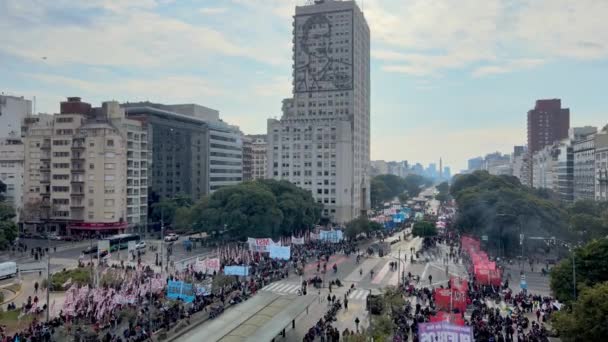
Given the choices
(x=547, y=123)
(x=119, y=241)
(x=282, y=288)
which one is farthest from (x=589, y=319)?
(x=547, y=123)

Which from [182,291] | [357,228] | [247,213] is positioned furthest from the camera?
[357,228]

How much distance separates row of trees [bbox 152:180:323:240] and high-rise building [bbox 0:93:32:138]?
159 ft

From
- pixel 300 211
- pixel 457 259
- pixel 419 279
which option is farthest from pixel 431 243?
pixel 419 279

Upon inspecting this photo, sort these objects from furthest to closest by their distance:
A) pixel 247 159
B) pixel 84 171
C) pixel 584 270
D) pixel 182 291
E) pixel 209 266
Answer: pixel 247 159
pixel 84 171
pixel 209 266
pixel 182 291
pixel 584 270

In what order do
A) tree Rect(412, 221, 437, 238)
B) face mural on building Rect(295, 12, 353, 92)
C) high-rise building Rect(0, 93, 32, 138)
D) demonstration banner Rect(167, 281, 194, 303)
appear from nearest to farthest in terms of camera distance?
demonstration banner Rect(167, 281, 194, 303), tree Rect(412, 221, 437, 238), high-rise building Rect(0, 93, 32, 138), face mural on building Rect(295, 12, 353, 92)

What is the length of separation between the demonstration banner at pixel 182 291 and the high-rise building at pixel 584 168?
87.7 meters

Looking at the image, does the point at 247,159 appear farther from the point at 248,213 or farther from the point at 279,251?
the point at 279,251

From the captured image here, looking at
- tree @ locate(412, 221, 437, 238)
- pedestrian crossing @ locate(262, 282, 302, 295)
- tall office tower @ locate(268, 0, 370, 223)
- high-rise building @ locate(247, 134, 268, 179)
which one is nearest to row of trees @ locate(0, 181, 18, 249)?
pedestrian crossing @ locate(262, 282, 302, 295)

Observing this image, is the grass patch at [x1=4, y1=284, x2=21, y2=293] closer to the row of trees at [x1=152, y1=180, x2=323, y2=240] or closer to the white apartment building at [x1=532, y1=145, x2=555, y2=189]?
the row of trees at [x1=152, y1=180, x2=323, y2=240]

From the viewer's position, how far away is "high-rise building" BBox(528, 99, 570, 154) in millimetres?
186750

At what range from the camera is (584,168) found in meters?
104

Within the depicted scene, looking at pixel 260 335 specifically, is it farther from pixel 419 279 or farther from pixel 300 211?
pixel 300 211

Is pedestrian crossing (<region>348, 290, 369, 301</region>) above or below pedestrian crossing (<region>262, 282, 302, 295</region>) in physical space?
below

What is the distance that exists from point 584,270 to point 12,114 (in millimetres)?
112043
